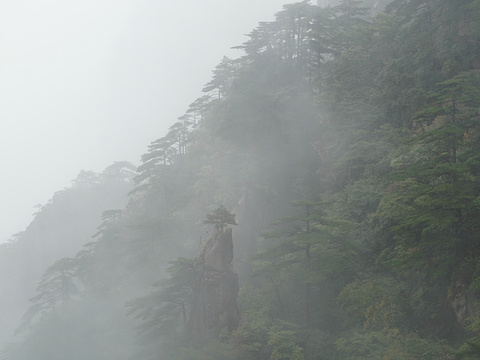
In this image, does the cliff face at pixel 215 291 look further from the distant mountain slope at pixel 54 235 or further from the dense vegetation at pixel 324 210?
the distant mountain slope at pixel 54 235

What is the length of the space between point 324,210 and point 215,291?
1039 centimetres

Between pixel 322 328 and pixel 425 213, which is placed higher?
pixel 425 213

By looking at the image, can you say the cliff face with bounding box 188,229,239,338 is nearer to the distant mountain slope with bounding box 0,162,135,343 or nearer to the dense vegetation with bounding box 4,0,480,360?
the dense vegetation with bounding box 4,0,480,360

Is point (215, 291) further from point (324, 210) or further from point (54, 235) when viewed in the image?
point (54, 235)

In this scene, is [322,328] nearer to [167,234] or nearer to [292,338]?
[292,338]

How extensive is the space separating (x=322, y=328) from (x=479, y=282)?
34.9 ft

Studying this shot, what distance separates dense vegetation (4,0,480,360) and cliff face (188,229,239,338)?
77 cm

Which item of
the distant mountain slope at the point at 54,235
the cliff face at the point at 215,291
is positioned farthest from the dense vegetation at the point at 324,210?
the distant mountain slope at the point at 54,235

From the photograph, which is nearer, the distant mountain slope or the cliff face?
the cliff face

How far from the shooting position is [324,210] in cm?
2558

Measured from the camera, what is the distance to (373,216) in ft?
61.1

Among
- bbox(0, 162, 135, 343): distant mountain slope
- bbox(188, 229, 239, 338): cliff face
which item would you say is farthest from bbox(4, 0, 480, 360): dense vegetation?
bbox(0, 162, 135, 343): distant mountain slope

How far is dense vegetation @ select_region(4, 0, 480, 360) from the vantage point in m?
13.6

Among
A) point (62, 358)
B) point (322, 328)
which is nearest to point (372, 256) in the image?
point (322, 328)
